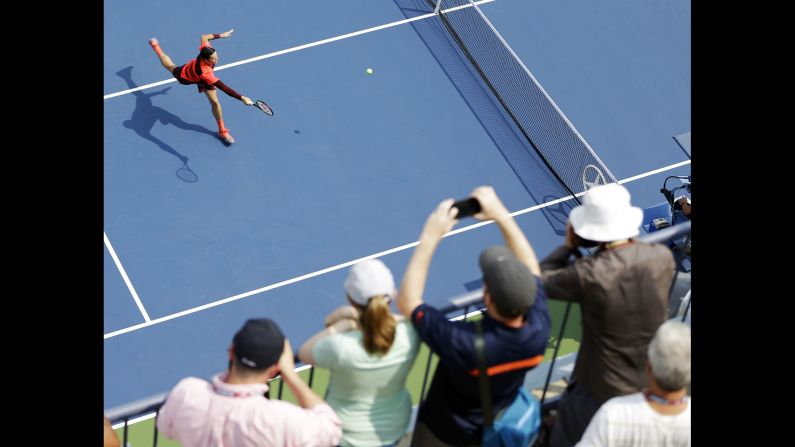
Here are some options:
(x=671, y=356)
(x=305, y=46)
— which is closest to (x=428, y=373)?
(x=671, y=356)

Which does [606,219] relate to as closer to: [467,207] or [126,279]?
[467,207]

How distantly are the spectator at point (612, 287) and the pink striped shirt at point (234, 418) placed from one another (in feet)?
5.29

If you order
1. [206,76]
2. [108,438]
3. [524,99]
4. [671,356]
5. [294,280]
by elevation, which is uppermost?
[108,438]

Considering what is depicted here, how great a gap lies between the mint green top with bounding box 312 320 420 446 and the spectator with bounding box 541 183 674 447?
947mm

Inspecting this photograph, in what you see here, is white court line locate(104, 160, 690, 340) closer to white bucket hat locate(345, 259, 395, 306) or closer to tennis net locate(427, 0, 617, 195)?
tennis net locate(427, 0, 617, 195)

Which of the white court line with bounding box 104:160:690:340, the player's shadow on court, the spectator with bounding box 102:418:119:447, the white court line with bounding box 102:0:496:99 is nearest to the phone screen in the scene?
the spectator with bounding box 102:418:119:447

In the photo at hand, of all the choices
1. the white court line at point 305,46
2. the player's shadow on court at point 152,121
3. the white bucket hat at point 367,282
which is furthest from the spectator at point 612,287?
the white court line at point 305,46

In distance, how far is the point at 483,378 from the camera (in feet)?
18.5

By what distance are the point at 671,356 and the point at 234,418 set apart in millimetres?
2048

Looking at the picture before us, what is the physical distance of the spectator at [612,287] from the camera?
6.14 m

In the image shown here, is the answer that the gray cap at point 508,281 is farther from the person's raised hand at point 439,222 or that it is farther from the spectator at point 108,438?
the spectator at point 108,438

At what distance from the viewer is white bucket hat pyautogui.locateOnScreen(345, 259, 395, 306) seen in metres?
5.52

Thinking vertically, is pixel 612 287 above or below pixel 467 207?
below
